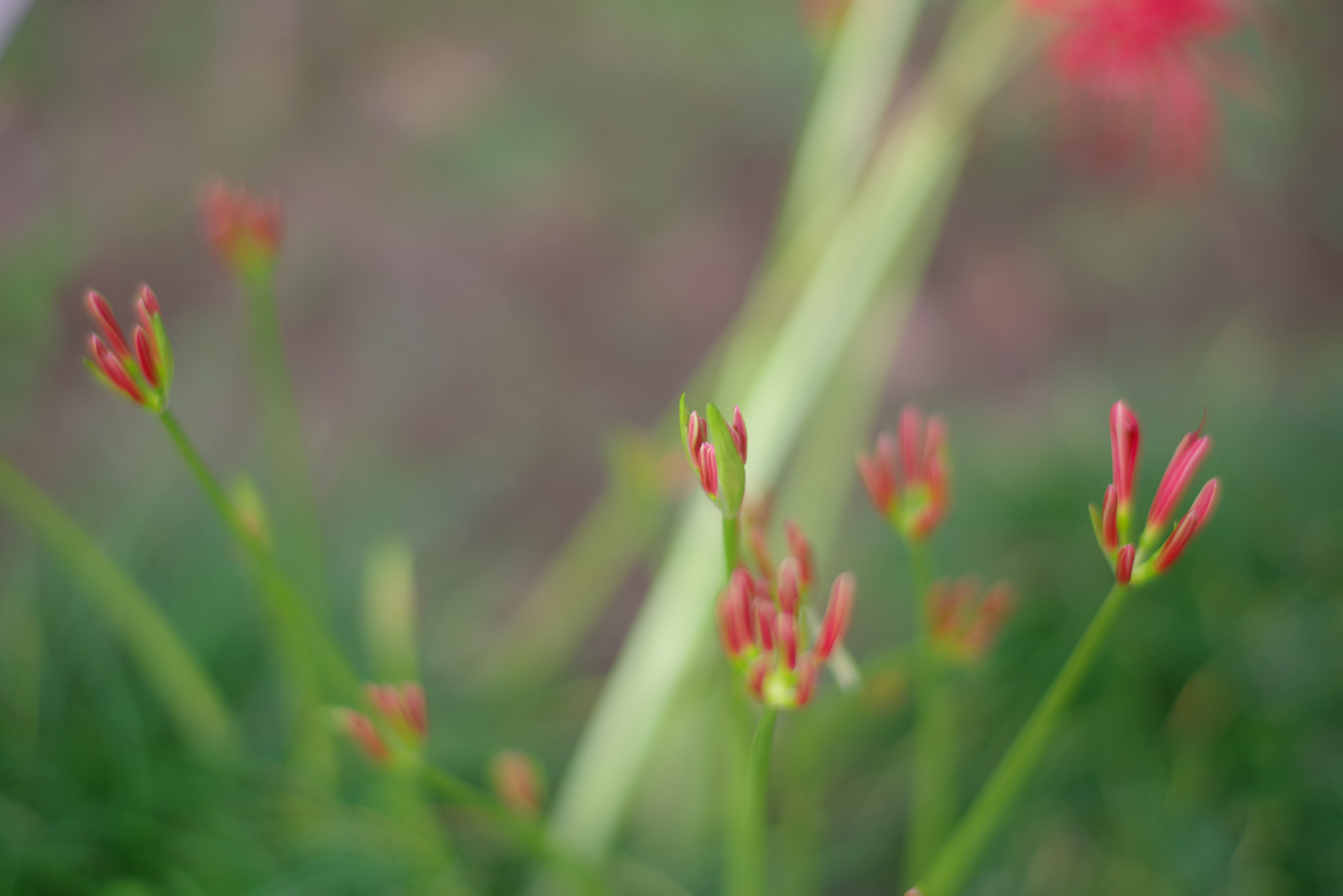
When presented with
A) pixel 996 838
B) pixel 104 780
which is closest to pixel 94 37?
pixel 104 780

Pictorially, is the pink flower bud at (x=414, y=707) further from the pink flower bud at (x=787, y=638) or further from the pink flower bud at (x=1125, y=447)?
the pink flower bud at (x=1125, y=447)

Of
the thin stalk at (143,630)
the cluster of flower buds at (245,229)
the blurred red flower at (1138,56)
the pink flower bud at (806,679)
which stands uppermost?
the blurred red flower at (1138,56)

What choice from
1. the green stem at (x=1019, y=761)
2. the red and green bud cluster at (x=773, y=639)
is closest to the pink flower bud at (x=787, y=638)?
the red and green bud cluster at (x=773, y=639)

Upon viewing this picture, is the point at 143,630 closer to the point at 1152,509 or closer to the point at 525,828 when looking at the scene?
the point at 525,828

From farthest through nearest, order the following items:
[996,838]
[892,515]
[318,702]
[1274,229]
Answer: [1274,229], [996,838], [318,702], [892,515]

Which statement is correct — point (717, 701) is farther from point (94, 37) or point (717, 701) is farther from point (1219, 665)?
point (94, 37)
